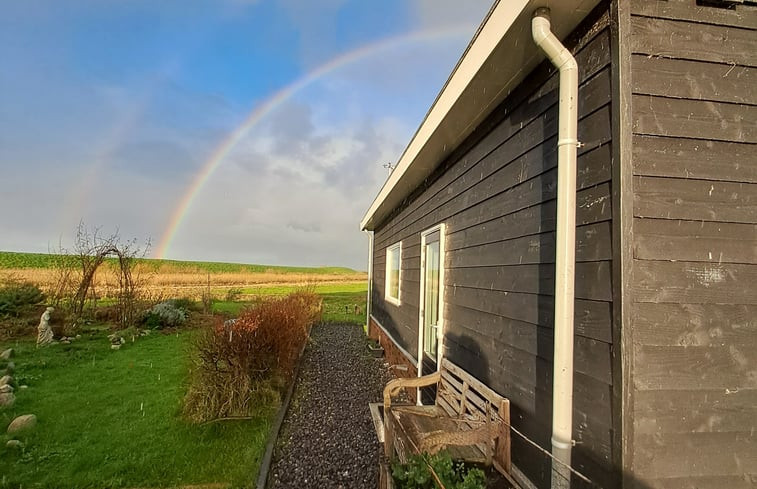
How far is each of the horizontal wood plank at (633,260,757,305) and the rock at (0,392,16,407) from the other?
6066 millimetres

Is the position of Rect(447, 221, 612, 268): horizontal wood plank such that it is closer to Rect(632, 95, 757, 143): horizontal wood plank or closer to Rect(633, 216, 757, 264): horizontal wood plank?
Rect(633, 216, 757, 264): horizontal wood plank

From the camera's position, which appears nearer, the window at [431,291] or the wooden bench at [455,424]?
the wooden bench at [455,424]

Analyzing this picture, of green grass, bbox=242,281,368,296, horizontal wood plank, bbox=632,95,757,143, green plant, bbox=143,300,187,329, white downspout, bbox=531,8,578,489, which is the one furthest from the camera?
green grass, bbox=242,281,368,296

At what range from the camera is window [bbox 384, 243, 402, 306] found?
743cm

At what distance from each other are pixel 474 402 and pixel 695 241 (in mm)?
1631

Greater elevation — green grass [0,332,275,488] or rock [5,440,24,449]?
rock [5,440,24,449]

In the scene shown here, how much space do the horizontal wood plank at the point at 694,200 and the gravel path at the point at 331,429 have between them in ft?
9.31

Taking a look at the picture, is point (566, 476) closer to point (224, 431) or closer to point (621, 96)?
point (621, 96)

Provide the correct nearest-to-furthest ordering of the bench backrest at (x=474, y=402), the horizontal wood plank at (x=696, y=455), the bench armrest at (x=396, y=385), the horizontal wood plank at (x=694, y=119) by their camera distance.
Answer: the horizontal wood plank at (x=696, y=455)
the horizontal wood plank at (x=694, y=119)
the bench backrest at (x=474, y=402)
the bench armrest at (x=396, y=385)

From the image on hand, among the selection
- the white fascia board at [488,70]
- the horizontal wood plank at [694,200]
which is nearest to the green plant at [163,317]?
the white fascia board at [488,70]

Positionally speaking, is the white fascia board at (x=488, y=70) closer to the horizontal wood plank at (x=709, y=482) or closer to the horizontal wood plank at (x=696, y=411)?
the horizontal wood plank at (x=696, y=411)

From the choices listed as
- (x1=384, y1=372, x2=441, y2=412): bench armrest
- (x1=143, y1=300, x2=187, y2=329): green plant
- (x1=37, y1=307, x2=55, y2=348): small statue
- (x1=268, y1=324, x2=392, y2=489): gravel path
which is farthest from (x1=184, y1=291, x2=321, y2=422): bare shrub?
(x1=143, y1=300, x2=187, y2=329): green plant

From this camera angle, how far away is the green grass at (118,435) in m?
3.20

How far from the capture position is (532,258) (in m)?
2.28
